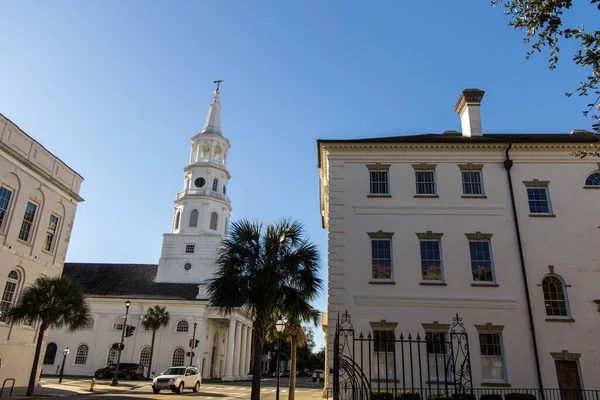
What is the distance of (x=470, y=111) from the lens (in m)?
24.1

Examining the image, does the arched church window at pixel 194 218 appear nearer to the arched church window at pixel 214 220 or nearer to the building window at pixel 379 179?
the arched church window at pixel 214 220

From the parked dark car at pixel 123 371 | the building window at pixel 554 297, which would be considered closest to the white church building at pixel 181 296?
the parked dark car at pixel 123 371

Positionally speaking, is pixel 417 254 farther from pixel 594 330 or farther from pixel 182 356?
pixel 182 356

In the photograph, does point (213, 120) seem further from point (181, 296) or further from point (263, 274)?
point (263, 274)

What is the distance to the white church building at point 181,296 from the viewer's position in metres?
50.4

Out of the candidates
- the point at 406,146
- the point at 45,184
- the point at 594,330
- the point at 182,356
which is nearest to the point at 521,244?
the point at 594,330

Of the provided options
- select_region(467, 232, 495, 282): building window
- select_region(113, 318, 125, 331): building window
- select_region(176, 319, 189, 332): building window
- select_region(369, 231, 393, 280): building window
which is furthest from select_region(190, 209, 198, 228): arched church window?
select_region(467, 232, 495, 282): building window

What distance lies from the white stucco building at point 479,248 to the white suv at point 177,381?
42.9 ft

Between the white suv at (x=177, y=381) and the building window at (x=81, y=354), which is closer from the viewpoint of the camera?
the white suv at (x=177, y=381)

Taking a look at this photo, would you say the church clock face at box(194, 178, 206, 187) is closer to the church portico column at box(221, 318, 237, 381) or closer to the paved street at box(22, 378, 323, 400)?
the church portico column at box(221, 318, 237, 381)

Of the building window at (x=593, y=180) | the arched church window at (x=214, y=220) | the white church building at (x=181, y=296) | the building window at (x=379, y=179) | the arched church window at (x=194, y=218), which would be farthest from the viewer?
the arched church window at (x=214, y=220)

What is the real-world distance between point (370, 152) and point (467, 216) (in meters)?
5.59

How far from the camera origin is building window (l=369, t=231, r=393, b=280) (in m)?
20.2

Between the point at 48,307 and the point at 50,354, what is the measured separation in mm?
34803
